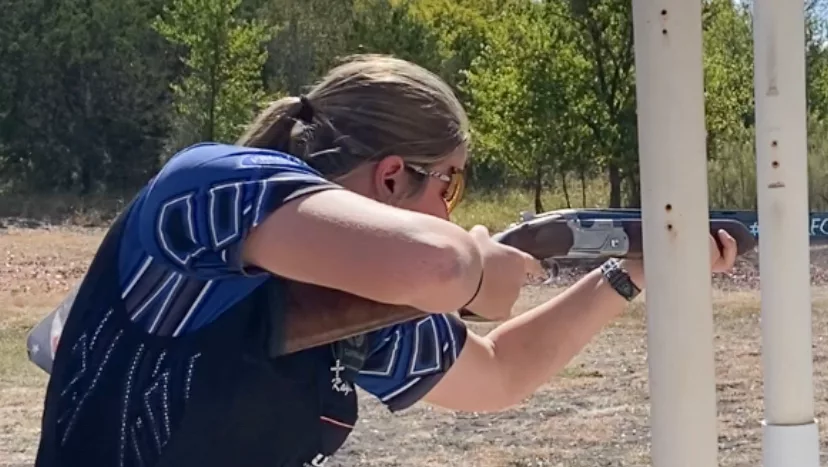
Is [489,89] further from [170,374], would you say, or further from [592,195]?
[170,374]

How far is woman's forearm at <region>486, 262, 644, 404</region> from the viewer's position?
232cm

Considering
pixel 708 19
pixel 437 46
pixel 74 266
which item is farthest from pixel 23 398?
pixel 437 46

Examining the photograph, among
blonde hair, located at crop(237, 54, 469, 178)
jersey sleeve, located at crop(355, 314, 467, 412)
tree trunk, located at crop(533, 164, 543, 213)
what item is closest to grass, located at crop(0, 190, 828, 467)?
jersey sleeve, located at crop(355, 314, 467, 412)

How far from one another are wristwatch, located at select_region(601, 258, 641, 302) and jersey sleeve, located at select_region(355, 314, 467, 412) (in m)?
0.38

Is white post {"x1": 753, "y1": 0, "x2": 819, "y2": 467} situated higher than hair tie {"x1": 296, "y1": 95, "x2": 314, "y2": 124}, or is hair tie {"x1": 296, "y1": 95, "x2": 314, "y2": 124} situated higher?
hair tie {"x1": 296, "y1": 95, "x2": 314, "y2": 124}

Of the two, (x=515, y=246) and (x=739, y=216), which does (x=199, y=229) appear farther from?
(x=739, y=216)

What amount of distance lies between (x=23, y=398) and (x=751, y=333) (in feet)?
17.8

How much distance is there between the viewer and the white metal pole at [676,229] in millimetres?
1771

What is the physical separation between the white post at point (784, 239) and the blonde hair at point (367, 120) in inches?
37.1

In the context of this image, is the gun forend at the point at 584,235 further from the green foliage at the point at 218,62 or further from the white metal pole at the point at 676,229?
the green foliage at the point at 218,62

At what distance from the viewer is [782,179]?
244 centimetres

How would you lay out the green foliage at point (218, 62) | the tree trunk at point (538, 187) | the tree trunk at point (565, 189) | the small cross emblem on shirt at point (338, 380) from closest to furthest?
the small cross emblem on shirt at point (338, 380)
the tree trunk at point (538, 187)
the tree trunk at point (565, 189)
the green foliage at point (218, 62)

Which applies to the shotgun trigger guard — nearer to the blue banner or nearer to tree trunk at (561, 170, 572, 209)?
the blue banner

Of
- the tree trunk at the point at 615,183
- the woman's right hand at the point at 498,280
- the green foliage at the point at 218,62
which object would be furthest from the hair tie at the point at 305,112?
the green foliage at the point at 218,62
